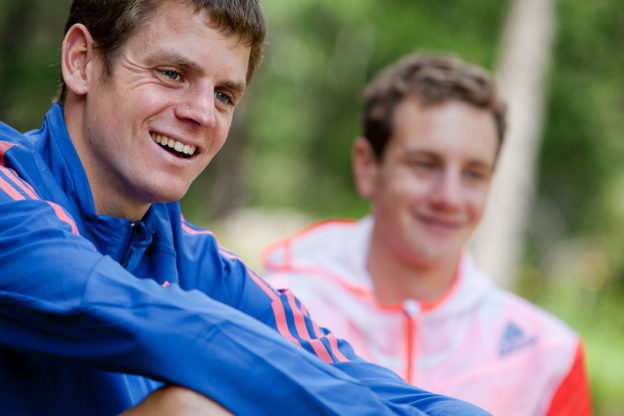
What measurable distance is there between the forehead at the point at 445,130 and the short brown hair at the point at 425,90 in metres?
0.03

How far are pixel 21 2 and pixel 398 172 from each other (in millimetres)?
10415

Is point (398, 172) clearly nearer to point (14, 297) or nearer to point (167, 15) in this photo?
point (167, 15)

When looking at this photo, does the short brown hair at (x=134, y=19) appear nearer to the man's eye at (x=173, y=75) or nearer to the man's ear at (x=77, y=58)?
the man's ear at (x=77, y=58)

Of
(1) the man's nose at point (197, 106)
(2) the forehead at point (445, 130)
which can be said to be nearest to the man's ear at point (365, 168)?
(2) the forehead at point (445, 130)

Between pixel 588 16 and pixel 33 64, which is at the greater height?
pixel 588 16

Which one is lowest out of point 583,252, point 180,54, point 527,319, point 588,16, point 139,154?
point 583,252

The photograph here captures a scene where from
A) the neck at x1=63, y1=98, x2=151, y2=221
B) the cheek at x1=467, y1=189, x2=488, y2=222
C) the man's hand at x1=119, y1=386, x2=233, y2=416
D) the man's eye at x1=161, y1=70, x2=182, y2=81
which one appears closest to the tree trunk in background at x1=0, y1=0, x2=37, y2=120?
the cheek at x1=467, y1=189, x2=488, y2=222

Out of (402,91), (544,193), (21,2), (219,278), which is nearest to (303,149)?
(544,193)

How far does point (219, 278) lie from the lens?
2.11 meters

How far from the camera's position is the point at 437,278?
328 cm

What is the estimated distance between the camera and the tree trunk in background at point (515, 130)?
8.24 meters

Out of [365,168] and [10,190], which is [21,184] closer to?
[10,190]

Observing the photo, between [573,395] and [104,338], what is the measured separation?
2238 millimetres

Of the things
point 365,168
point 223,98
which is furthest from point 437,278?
point 223,98
